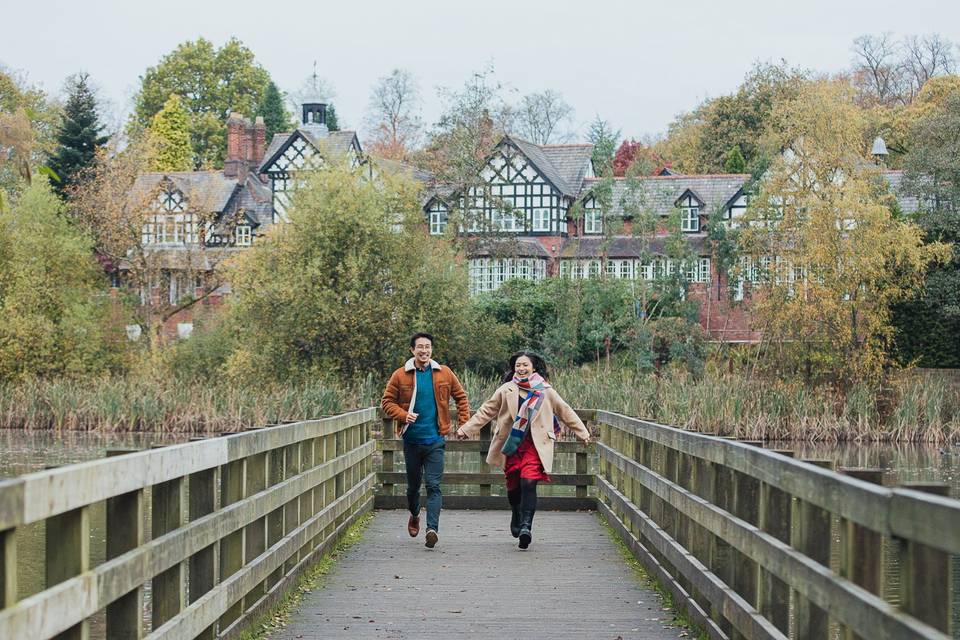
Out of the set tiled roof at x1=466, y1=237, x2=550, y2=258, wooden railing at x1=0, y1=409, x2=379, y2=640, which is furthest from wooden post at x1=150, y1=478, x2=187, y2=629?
tiled roof at x1=466, y1=237, x2=550, y2=258

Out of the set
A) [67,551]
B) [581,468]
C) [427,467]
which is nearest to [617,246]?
[581,468]

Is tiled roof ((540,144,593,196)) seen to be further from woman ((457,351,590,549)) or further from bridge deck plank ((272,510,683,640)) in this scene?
woman ((457,351,590,549))

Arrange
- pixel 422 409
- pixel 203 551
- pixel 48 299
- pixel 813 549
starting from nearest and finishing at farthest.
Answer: pixel 813 549 → pixel 203 551 → pixel 422 409 → pixel 48 299

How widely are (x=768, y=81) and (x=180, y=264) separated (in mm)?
31948

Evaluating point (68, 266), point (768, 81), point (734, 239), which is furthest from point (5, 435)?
point (768, 81)

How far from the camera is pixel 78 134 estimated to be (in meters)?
63.0

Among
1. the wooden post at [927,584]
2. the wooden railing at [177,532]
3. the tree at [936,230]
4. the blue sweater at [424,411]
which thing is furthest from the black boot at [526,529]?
the tree at [936,230]

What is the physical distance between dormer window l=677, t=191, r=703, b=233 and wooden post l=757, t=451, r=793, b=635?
55265 millimetres

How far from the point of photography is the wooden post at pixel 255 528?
768cm

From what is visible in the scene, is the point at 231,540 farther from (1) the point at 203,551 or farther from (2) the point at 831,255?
(2) the point at 831,255

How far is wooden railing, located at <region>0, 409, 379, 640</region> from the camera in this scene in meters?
3.98

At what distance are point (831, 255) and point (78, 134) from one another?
3528 centimetres

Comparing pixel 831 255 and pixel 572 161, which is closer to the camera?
pixel 831 255

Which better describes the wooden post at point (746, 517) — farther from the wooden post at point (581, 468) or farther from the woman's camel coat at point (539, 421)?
the wooden post at point (581, 468)
